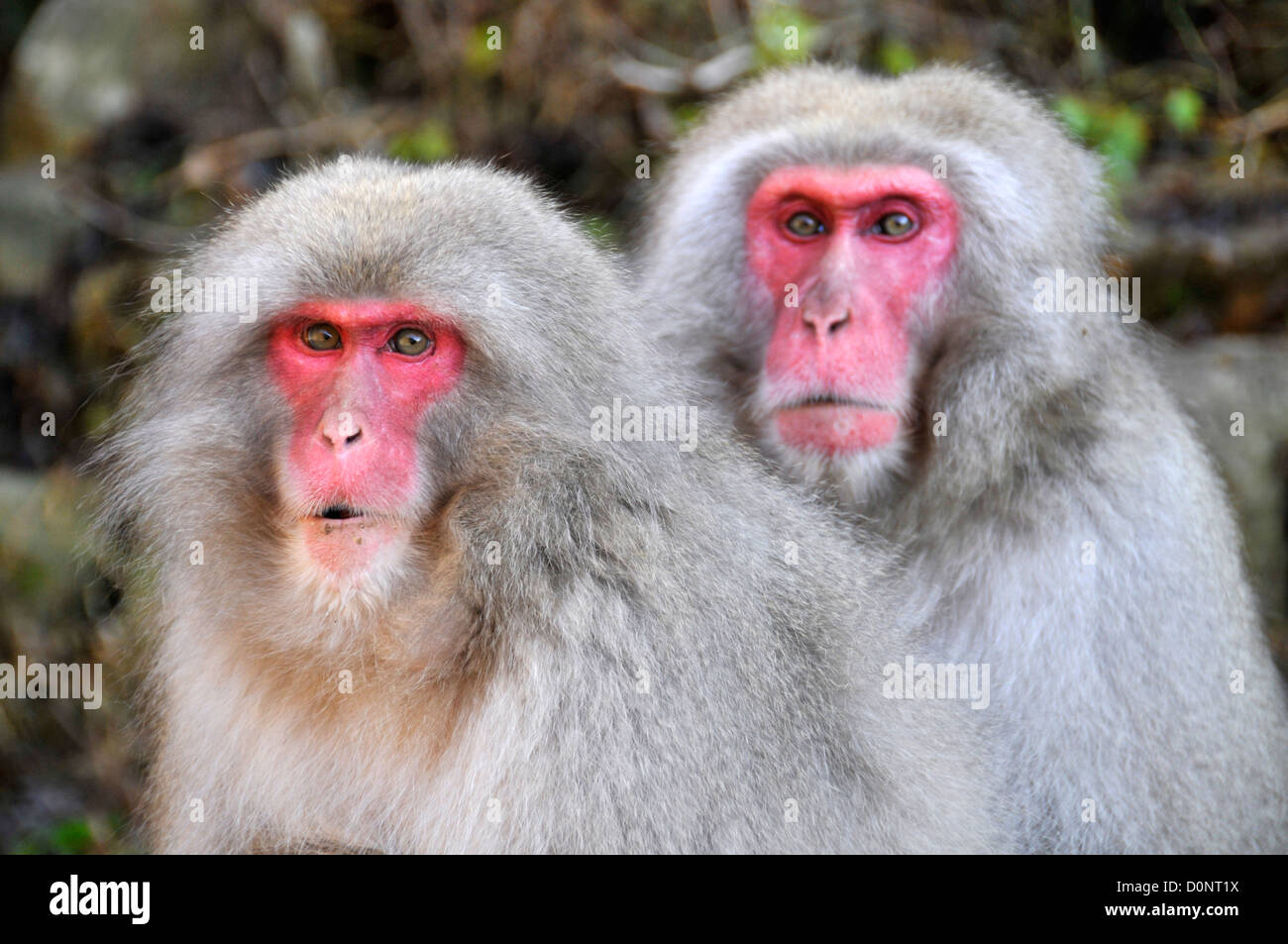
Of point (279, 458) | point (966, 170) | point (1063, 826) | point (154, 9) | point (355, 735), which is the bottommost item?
point (1063, 826)

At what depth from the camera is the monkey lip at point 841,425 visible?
3914mm

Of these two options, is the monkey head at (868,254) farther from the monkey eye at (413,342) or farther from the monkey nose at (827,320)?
the monkey eye at (413,342)

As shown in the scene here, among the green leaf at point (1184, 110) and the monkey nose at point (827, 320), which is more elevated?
the green leaf at point (1184, 110)

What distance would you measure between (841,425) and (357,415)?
4.83 ft

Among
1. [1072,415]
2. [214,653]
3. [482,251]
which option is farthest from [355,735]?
[1072,415]

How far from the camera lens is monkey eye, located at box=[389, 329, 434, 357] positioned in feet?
10.2

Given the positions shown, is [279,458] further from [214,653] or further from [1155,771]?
[1155,771]

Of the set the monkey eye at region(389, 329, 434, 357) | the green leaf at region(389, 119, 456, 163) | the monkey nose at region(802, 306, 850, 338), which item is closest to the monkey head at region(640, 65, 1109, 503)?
the monkey nose at region(802, 306, 850, 338)

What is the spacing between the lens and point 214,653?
11.1 feet

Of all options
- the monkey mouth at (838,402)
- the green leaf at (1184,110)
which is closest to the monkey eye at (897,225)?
the monkey mouth at (838,402)

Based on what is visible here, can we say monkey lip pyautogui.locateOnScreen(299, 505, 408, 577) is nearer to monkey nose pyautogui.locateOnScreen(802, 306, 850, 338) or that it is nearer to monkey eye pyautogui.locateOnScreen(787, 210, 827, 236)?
monkey nose pyautogui.locateOnScreen(802, 306, 850, 338)

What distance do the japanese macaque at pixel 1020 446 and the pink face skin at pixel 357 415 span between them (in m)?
1.21

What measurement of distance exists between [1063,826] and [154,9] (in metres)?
6.54

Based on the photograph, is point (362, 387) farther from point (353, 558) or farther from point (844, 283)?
point (844, 283)
